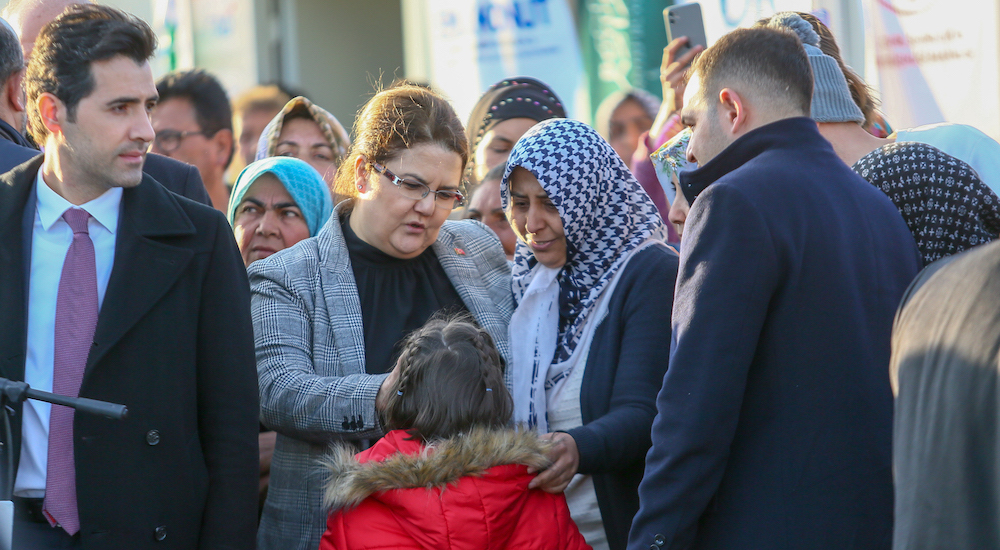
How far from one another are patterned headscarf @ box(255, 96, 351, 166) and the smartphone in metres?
1.57

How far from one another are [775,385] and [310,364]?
131 centimetres

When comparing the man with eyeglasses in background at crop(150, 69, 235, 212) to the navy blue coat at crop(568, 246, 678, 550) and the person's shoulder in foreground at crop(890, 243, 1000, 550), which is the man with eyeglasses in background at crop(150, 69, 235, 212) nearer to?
the navy blue coat at crop(568, 246, 678, 550)

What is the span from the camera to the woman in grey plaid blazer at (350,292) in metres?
2.50

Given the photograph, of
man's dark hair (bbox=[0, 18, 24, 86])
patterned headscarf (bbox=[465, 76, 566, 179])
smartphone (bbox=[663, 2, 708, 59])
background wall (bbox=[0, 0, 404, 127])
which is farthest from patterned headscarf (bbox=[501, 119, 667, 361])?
background wall (bbox=[0, 0, 404, 127])

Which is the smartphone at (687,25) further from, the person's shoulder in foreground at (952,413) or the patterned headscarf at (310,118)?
the person's shoulder in foreground at (952,413)

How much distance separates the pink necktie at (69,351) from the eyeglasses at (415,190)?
33.7 inches

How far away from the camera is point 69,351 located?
215cm

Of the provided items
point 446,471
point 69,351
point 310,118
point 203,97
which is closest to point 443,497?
point 446,471

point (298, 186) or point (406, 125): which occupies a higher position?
point (406, 125)

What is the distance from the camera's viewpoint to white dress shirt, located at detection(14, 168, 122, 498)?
2133 millimetres

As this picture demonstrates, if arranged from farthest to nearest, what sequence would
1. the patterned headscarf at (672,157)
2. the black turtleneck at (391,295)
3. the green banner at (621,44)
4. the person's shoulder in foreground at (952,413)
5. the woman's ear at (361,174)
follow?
1. the green banner at (621,44)
2. the patterned headscarf at (672,157)
3. the woman's ear at (361,174)
4. the black turtleneck at (391,295)
5. the person's shoulder in foreground at (952,413)

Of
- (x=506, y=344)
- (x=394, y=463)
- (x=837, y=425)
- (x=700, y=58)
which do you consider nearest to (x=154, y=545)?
(x=394, y=463)

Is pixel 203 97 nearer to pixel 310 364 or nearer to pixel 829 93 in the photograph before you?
pixel 310 364

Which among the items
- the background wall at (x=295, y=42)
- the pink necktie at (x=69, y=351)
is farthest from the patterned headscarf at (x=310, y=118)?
the background wall at (x=295, y=42)
